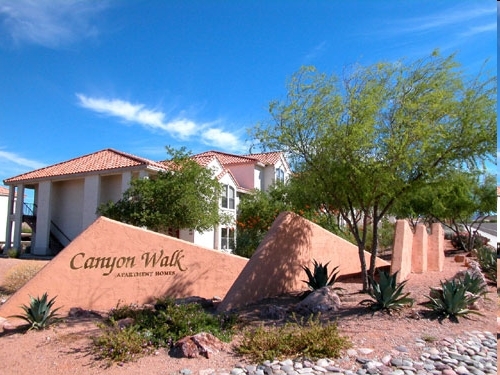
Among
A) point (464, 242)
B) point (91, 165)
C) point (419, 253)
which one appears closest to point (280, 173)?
point (464, 242)

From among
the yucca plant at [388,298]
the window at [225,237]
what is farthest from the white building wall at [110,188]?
the yucca plant at [388,298]

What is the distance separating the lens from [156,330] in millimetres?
7348

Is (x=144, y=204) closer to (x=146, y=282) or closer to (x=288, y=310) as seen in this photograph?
(x=146, y=282)

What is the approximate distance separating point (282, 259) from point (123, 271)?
370cm

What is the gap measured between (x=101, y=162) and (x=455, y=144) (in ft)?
70.4

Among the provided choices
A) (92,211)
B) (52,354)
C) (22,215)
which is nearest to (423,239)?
(52,354)

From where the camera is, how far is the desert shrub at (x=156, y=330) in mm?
6707

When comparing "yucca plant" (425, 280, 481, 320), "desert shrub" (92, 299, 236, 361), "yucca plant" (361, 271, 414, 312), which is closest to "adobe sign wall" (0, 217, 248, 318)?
"desert shrub" (92, 299, 236, 361)

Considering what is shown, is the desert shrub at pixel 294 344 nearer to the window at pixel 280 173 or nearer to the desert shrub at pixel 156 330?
the desert shrub at pixel 156 330

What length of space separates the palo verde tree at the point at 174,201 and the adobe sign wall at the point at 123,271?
8.01 meters

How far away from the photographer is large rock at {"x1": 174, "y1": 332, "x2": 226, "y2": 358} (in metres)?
6.59

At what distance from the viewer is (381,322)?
Result: 818cm

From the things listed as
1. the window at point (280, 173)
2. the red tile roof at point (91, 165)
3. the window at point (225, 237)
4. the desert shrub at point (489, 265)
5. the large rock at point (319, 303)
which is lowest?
the large rock at point (319, 303)

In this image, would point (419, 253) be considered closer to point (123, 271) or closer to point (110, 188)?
point (123, 271)
